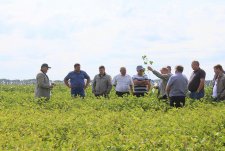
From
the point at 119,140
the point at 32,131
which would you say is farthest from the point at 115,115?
the point at 119,140

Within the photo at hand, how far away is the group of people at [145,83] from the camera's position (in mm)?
15062

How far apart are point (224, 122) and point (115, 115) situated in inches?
95.9

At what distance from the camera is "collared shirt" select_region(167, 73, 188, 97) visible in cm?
1496

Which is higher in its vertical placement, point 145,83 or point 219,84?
point 145,83

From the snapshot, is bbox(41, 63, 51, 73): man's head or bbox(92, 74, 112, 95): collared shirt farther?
bbox(92, 74, 112, 95): collared shirt

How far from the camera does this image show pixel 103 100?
15531 mm

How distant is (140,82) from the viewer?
709 inches

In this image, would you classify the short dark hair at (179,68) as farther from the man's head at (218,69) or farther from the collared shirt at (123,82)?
the collared shirt at (123,82)

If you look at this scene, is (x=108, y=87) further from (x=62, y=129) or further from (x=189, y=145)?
(x=189, y=145)

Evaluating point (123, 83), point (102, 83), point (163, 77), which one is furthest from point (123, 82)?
point (163, 77)

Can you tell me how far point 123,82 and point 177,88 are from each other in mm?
3847

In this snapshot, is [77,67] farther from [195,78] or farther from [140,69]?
[195,78]

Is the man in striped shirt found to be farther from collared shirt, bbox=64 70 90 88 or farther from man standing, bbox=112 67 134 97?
collared shirt, bbox=64 70 90 88

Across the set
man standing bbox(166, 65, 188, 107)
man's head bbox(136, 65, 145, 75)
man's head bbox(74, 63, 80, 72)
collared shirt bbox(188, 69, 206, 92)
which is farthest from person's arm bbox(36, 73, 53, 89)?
collared shirt bbox(188, 69, 206, 92)
